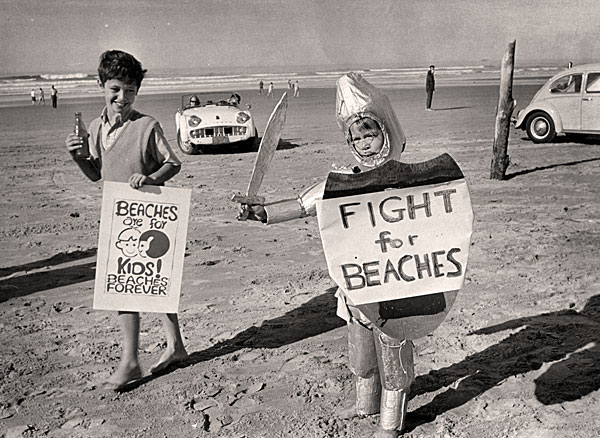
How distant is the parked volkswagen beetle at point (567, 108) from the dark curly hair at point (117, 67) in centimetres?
1179

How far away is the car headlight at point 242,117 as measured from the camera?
43.7ft

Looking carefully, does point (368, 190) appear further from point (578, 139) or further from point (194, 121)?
point (578, 139)

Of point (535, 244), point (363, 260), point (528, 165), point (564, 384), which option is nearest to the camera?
point (363, 260)

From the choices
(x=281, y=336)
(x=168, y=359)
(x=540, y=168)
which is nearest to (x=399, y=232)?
(x=168, y=359)

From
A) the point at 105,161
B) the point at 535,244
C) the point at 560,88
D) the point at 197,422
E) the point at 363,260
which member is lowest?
the point at 197,422

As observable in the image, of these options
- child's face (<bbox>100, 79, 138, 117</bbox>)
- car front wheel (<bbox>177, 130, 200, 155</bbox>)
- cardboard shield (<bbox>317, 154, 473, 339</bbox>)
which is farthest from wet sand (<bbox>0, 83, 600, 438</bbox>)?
car front wheel (<bbox>177, 130, 200, 155</bbox>)

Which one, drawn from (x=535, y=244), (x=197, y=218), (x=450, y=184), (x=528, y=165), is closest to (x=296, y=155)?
(x=528, y=165)

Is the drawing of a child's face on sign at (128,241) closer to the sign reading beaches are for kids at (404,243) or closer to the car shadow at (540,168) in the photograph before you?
the sign reading beaches are for kids at (404,243)

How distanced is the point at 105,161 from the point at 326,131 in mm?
14233

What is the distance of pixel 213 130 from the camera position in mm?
13016

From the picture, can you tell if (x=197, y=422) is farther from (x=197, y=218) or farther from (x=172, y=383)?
(x=197, y=218)

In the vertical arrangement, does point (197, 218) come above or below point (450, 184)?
below

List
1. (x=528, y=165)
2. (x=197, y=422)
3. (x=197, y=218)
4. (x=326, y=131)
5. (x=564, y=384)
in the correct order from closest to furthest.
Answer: (x=197, y=422) → (x=564, y=384) → (x=197, y=218) → (x=528, y=165) → (x=326, y=131)

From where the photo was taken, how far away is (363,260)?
2.77m
